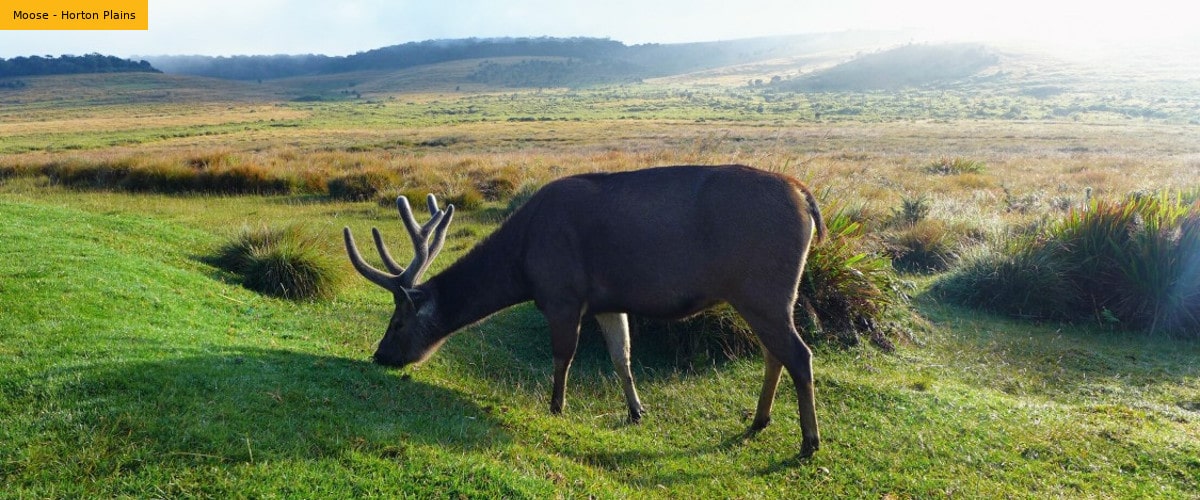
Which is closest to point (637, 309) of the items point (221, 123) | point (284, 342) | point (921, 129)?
point (284, 342)

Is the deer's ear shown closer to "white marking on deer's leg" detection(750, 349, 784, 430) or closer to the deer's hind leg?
the deer's hind leg

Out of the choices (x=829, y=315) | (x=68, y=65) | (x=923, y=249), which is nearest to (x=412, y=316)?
(x=829, y=315)

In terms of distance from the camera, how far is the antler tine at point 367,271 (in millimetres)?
6809

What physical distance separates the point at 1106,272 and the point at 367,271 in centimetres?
1033

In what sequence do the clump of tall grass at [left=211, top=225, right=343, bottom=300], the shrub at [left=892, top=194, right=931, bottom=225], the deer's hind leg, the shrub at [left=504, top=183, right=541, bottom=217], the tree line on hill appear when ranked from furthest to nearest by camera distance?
1. the tree line on hill
2. the shrub at [left=504, top=183, right=541, bottom=217]
3. the shrub at [left=892, top=194, right=931, bottom=225]
4. the clump of tall grass at [left=211, top=225, right=343, bottom=300]
5. the deer's hind leg

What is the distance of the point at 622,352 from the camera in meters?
7.30

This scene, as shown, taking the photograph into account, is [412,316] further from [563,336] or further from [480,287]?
[563,336]

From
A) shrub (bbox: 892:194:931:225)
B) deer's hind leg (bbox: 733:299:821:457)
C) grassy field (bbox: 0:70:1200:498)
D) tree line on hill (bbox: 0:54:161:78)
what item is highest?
tree line on hill (bbox: 0:54:161:78)

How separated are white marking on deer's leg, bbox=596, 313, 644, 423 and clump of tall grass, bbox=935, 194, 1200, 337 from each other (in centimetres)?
681

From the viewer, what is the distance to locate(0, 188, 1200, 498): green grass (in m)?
4.80

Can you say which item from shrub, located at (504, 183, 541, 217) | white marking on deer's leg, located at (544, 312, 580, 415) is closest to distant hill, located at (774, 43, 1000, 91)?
shrub, located at (504, 183, 541, 217)

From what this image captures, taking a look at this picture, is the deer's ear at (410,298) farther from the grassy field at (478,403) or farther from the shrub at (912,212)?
the shrub at (912,212)

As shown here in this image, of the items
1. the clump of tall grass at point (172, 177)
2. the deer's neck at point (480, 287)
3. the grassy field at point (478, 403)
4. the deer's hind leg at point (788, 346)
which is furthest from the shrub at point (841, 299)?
the clump of tall grass at point (172, 177)

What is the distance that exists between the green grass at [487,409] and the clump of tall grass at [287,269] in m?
0.38
